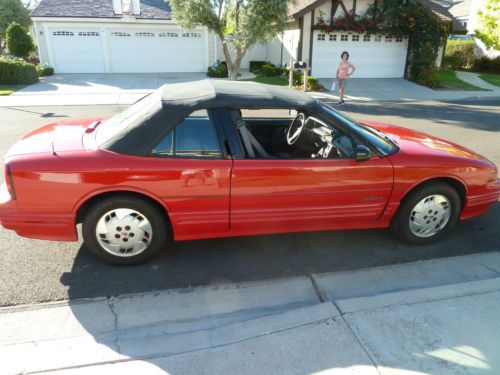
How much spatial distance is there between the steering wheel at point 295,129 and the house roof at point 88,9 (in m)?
19.1

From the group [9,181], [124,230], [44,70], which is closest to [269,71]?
[44,70]

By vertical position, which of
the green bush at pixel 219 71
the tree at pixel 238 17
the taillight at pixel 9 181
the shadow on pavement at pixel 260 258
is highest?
the tree at pixel 238 17

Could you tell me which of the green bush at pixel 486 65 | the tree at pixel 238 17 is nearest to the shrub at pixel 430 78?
the tree at pixel 238 17

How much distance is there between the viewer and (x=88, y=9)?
21.1m

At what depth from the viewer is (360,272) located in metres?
3.57

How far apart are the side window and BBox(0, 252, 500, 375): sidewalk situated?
1.14m

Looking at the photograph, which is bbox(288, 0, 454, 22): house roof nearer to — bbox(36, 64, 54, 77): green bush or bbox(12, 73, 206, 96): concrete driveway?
bbox(12, 73, 206, 96): concrete driveway

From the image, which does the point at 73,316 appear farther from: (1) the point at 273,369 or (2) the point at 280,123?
(2) the point at 280,123

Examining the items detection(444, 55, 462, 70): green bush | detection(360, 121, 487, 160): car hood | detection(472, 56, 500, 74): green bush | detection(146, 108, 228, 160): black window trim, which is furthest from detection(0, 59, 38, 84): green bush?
detection(472, 56, 500, 74): green bush

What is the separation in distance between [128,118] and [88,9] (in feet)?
68.6

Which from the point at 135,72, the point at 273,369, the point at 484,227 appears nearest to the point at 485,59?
the point at 135,72

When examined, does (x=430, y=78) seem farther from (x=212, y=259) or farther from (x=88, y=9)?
(x=212, y=259)

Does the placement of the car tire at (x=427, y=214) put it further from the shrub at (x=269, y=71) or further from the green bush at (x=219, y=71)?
the green bush at (x=219, y=71)

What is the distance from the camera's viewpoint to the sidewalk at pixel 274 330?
2463mm
